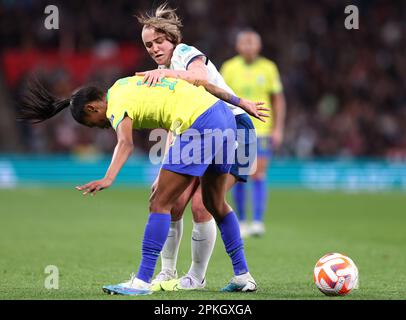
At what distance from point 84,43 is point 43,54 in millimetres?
1313

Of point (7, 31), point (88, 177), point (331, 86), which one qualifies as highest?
point (7, 31)

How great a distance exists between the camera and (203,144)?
5887mm

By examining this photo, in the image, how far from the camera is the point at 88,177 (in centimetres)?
1939

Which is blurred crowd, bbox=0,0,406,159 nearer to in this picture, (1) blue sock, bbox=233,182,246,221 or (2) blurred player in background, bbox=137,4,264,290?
(1) blue sock, bbox=233,182,246,221

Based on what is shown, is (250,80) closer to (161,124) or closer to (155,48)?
(155,48)

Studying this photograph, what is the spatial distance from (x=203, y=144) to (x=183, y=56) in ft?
2.37

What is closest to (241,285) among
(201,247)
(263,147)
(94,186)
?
(201,247)

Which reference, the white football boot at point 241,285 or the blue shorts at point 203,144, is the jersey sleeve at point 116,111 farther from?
the white football boot at point 241,285

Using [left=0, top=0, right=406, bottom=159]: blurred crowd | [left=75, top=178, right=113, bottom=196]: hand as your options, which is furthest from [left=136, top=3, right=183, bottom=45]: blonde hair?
[left=0, top=0, right=406, bottom=159]: blurred crowd

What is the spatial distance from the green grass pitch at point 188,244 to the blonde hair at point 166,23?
1858mm
